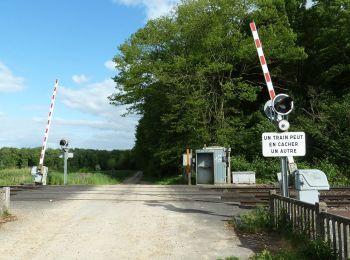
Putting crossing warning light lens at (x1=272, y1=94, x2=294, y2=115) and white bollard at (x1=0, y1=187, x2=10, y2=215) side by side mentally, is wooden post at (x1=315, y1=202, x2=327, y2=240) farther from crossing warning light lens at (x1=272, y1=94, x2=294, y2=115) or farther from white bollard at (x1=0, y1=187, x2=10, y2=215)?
white bollard at (x1=0, y1=187, x2=10, y2=215)

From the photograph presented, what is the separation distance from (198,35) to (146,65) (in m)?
4.79

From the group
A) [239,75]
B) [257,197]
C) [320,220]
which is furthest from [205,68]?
[320,220]

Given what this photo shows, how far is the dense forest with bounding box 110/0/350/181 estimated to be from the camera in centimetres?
2980

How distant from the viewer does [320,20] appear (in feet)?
121

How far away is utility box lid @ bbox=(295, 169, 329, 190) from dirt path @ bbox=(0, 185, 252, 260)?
68.3 inches

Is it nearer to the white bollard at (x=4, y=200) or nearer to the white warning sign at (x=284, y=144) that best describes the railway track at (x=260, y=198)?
the white warning sign at (x=284, y=144)

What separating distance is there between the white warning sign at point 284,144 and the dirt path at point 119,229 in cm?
193

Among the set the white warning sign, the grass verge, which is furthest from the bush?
the white warning sign

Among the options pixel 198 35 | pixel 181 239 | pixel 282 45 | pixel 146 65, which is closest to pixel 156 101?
pixel 146 65

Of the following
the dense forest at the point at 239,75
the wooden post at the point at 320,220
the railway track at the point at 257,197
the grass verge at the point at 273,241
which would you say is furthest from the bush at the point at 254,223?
the dense forest at the point at 239,75

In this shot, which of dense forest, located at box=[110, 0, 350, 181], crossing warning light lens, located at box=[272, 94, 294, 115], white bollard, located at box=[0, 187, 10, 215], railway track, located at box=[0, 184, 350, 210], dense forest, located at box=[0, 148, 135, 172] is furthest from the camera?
dense forest, located at box=[0, 148, 135, 172]

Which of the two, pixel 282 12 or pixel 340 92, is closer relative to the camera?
pixel 340 92

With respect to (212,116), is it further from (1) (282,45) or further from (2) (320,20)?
(2) (320,20)

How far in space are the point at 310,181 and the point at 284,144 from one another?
0.92 meters
